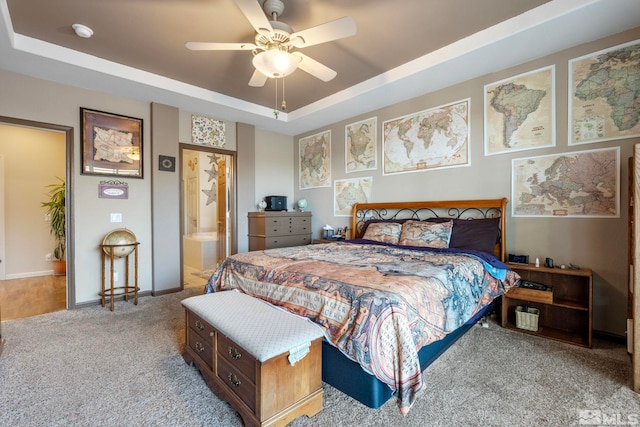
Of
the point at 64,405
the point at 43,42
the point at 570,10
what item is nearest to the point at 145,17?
the point at 43,42

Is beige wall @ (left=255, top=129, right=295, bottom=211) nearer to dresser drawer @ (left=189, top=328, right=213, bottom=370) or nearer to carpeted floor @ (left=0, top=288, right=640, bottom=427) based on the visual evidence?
carpeted floor @ (left=0, top=288, right=640, bottom=427)

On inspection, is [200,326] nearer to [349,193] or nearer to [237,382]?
[237,382]

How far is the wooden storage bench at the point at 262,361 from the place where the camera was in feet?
4.65

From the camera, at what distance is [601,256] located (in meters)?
2.59

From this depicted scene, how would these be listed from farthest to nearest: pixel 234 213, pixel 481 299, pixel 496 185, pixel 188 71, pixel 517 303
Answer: pixel 234 213 < pixel 188 71 < pixel 496 185 < pixel 517 303 < pixel 481 299

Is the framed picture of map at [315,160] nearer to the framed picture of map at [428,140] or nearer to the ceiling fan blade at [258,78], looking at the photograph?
the framed picture of map at [428,140]

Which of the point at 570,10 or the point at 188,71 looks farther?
the point at 188,71

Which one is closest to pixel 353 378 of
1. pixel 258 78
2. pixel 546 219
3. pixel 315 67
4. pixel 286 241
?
pixel 315 67

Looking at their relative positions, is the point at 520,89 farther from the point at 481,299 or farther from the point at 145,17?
the point at 145,17

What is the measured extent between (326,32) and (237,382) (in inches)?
94.9

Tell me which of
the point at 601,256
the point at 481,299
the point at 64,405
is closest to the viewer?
the point at 64,405

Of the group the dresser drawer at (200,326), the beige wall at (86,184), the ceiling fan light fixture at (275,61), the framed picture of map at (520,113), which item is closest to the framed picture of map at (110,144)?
the beige wall at (86,184)

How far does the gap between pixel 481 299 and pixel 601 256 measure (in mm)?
1264

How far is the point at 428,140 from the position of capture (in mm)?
3760
